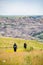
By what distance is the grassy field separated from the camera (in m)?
5.81

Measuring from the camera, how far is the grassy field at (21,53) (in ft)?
19.1

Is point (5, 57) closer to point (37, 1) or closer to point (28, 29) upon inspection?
point (28, 29)

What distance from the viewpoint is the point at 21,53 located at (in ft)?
21.0

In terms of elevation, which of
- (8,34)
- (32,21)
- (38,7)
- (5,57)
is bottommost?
(5,57)

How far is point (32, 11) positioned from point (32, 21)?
1.58ft

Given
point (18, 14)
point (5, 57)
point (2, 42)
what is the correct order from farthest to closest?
1. point (2, 42)
2. point (18, 14)
3. point (5, 57)

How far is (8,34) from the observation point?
7.50 m

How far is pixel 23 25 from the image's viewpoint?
7703 millimetres

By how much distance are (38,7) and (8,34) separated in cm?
168

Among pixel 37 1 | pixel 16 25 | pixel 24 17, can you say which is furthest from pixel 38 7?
pixel 16 25

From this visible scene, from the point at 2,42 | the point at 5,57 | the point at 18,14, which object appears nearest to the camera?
the point at 5,57

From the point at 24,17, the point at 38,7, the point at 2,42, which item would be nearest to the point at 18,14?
the point at 24,17

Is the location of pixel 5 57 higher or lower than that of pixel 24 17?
lower

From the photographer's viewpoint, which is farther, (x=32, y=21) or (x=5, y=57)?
(x=32, y=21)
